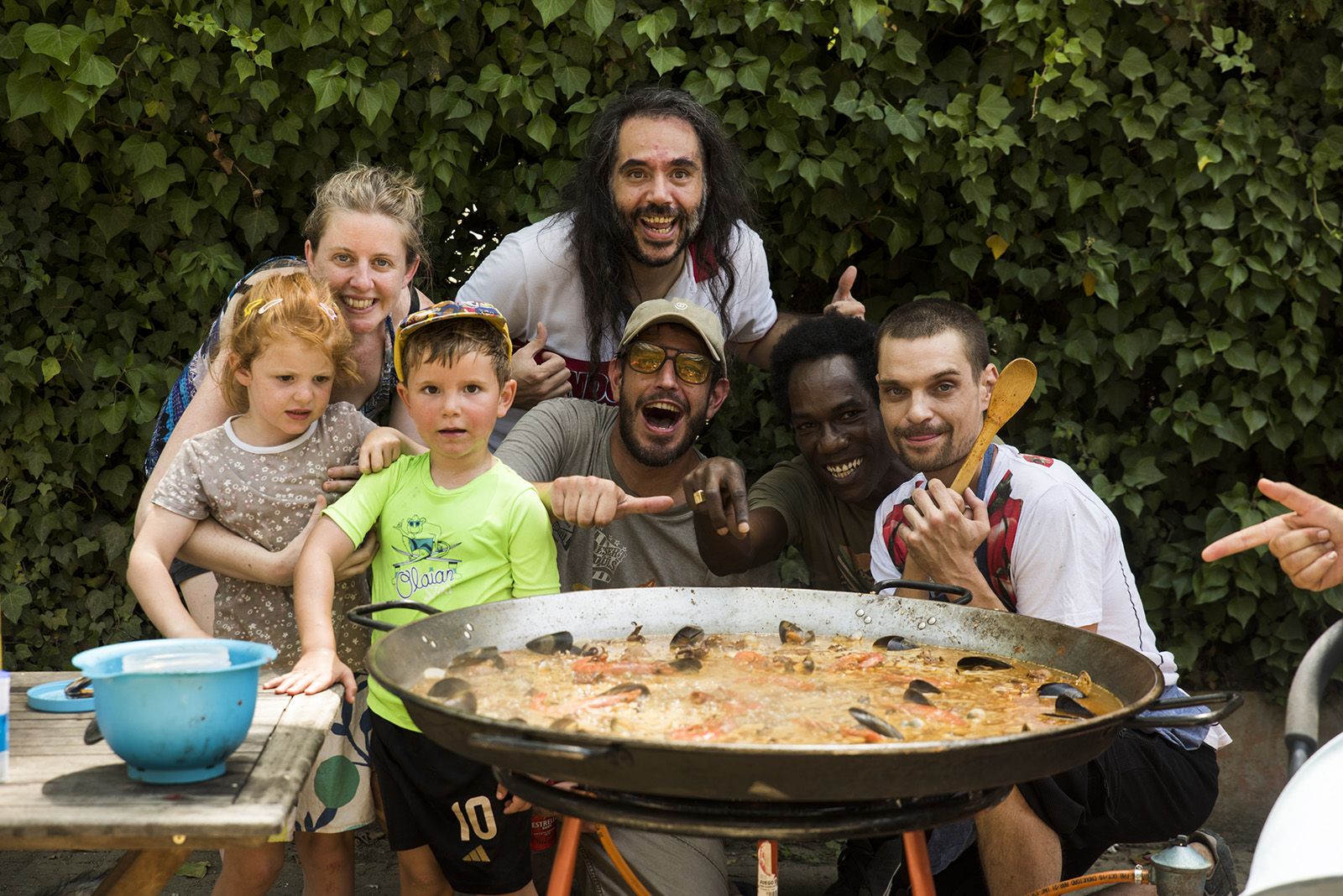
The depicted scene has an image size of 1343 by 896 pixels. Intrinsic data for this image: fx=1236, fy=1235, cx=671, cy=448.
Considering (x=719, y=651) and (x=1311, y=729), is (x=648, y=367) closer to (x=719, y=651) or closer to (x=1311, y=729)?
(x=719, y=651)

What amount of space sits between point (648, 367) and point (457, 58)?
1528 mm

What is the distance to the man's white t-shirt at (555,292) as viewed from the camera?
3900 millimetres

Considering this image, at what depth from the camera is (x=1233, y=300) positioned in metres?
4.28

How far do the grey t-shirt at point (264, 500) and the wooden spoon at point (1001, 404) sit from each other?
156 centimetres

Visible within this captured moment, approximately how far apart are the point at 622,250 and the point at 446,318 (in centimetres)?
109

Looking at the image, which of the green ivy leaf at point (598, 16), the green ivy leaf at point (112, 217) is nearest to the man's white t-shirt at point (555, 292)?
the green ivy leaf at point (598, 16)

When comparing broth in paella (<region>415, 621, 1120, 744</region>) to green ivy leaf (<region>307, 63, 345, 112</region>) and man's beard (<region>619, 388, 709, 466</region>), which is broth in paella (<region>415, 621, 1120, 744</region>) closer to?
man's beard (<region>619, 388, 709, 466</region>)

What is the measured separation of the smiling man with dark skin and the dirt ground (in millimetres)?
1101

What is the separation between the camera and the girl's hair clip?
10.1 ft

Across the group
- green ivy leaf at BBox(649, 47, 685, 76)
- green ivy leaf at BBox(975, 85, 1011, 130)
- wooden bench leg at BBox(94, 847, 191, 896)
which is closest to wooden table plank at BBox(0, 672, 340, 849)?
wooden bench leg at BBox(94, 847, 191, 896)

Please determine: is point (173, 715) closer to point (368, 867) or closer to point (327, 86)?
point (368, 867)

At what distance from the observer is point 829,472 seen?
365 centimetres

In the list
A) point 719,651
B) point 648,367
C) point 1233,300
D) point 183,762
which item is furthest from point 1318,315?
point 183,762

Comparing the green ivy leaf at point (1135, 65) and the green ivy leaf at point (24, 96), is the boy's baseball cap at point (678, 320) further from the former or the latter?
the green ivy leaf at point (24, 96)
